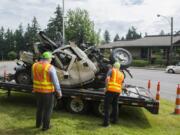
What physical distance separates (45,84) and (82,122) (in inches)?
70.8

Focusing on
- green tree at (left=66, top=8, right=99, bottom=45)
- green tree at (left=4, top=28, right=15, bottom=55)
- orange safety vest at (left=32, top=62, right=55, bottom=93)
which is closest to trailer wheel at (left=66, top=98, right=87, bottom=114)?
orange safety vest at (left=32, top=62, right=55, bottom=93)

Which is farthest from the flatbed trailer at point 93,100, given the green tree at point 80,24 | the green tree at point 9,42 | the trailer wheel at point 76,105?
the green tree at point 9,42

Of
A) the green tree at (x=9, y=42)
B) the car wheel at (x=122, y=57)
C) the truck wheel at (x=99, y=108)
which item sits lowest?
the truck wheel at (x=99, y=108)

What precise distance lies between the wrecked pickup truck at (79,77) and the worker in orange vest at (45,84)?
1.96 meters

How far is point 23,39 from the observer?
81.5 m

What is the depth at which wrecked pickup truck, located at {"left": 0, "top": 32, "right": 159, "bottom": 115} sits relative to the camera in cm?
803

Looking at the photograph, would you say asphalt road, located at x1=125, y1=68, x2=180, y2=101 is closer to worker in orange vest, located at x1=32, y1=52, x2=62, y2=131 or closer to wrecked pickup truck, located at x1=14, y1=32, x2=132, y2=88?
wrecked pickup truck, located at x1=14, y1=32, x2=132, y2=88

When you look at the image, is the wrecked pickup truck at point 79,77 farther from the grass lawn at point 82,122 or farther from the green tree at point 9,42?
the green tree at point 9,42

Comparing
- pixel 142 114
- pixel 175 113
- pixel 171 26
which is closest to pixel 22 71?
pixel 142 114

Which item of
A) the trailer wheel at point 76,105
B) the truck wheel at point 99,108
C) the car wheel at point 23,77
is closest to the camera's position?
the truck wheel at point 99,108

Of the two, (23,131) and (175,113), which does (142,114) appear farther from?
A: (23,131)

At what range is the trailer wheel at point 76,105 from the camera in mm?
8320

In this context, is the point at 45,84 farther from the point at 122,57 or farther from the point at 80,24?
the point at 80,24

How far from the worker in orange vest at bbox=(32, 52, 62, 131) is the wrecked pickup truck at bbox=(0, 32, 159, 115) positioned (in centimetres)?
196
